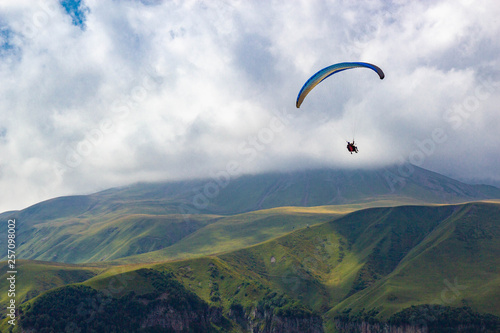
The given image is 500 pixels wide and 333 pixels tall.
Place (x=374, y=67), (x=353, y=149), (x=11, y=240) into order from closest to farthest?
(x=374, y=67)
(x=353, y=149)
(x=11, y=240)

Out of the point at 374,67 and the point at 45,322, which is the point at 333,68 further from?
the point at 45,322

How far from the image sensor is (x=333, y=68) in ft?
304

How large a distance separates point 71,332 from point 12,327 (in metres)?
27.0

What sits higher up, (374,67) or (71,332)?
(374,67)

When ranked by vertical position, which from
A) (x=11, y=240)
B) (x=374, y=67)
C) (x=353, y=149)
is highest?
(x=374, y=67)

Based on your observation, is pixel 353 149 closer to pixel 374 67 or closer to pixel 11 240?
pixel 374 67

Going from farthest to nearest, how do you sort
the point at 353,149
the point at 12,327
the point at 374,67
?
1. the point at 12,327
2. the point at 353,149
3. the point at 374,67

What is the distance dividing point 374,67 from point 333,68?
9371 millimetres

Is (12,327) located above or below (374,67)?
below

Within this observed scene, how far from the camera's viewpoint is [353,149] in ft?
318

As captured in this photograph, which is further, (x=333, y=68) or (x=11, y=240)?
(x=11, y=240)

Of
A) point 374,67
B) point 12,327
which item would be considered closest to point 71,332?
point 12,327

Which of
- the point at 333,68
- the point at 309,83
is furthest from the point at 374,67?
the point at 309,83

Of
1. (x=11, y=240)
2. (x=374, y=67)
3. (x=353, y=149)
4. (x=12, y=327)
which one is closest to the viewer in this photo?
(x=374, y=67)
